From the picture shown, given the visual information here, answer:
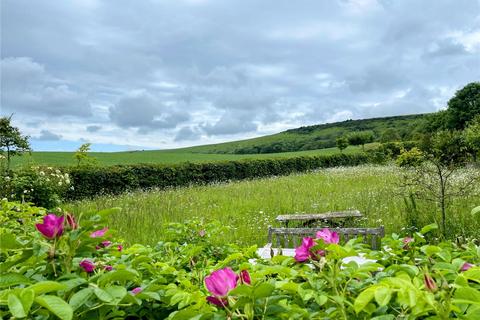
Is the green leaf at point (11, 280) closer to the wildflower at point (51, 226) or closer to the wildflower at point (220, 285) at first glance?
the wildflower at point (51, 226)

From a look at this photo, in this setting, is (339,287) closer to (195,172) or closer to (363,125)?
(195,172)

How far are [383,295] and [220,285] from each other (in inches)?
14.9

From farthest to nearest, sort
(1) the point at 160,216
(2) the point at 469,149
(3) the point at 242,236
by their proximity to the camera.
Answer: (2) the point at 469,149
(1) the point at 160,216
(3) the point at 242,236

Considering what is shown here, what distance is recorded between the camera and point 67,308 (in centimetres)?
88

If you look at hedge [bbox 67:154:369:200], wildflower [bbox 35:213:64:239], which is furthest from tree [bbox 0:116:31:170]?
Answer: wildflower [bbox 35:213:64:239]

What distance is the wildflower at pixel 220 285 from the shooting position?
3.29 ft

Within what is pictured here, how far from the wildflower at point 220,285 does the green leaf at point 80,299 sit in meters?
0.28

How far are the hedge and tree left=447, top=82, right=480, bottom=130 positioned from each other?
102 ft

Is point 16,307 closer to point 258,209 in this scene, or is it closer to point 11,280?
point 11,280

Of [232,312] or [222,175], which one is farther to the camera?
[222,175]

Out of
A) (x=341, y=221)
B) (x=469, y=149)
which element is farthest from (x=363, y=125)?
(x=341, y=221)

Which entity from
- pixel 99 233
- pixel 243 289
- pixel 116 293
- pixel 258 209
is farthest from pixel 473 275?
pixel 258 209

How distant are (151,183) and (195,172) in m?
2.51

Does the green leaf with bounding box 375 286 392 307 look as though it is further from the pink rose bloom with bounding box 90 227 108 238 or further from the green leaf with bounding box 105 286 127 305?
the pink rose bloom with bounding box 90 227 108 238
